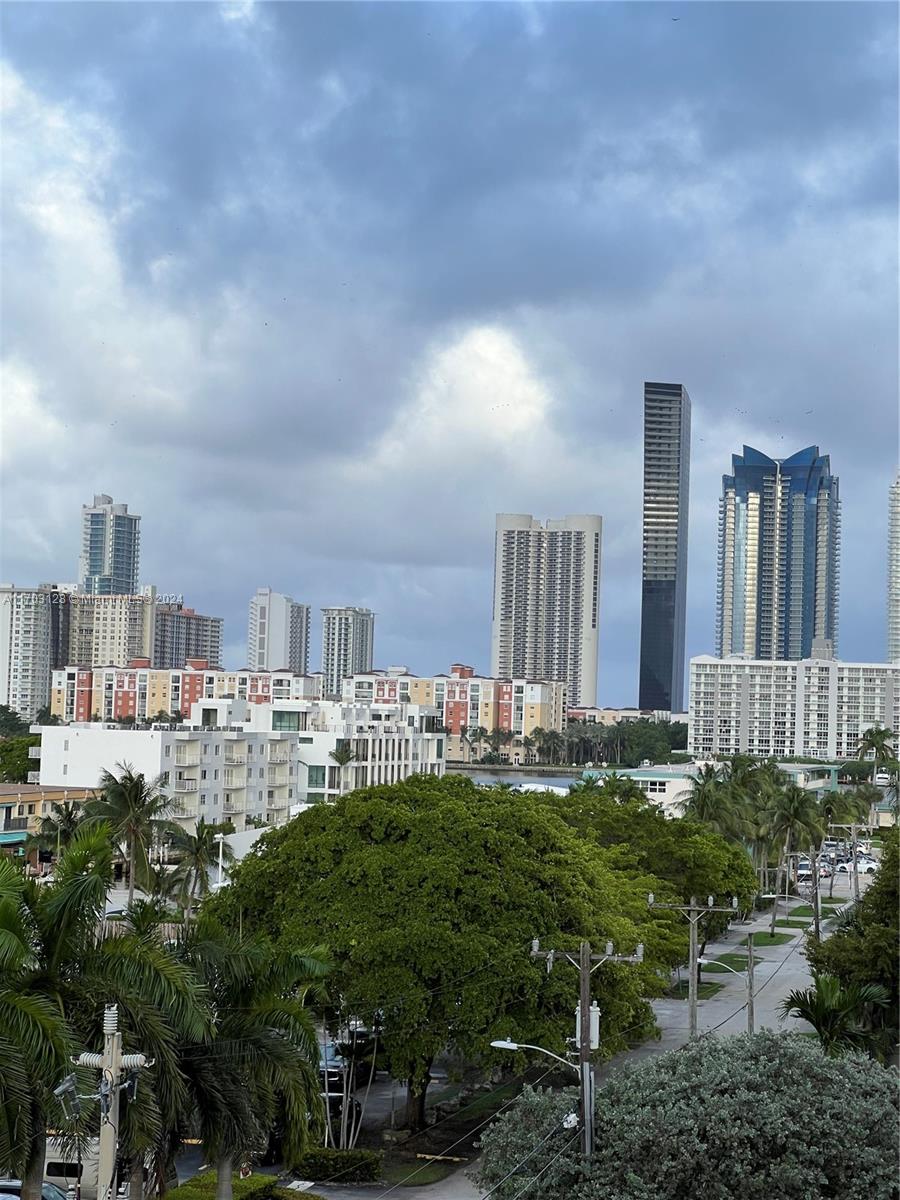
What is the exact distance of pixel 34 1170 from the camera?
46.5 ft

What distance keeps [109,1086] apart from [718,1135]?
8311mm

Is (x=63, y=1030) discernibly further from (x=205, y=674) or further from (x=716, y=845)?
(x=205, y=674)

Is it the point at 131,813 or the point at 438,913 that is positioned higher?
the point at 131,813

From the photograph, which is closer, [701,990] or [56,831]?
[701,990]

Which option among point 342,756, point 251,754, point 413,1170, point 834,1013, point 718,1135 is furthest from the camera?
point 342,756

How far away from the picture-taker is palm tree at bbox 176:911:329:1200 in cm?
1606

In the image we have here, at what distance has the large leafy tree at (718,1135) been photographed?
59.2 feet

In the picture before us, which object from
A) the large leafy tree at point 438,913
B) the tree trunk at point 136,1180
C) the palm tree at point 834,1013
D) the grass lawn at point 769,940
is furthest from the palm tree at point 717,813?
the tree trunk at point 136,1180

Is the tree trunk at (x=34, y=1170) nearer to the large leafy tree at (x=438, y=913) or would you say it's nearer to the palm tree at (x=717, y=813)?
the large leafy tree at (x=438, y=913)

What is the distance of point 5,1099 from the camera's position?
13422 mm

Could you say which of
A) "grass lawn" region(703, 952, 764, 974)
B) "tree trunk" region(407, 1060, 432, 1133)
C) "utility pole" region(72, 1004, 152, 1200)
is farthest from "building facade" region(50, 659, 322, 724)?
"utility pole" region(72, 1004, 152, 1200)

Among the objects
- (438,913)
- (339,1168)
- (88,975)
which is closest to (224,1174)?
(88,975)

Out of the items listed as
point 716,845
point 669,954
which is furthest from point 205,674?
point 669,954

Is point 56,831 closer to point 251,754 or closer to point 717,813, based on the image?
point 717,813
